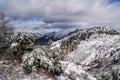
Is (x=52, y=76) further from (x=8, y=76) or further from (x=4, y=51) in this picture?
(x=4, y=51)

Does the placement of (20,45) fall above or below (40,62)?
above

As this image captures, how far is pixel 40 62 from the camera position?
32281mm

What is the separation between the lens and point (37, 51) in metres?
32.9

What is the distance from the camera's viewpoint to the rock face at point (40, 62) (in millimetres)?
32000

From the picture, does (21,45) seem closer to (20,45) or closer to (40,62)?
(20,45)

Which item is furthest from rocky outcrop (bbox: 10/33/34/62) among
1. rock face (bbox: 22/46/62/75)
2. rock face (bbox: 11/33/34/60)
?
rock face (bbox: 22/46/62/75)

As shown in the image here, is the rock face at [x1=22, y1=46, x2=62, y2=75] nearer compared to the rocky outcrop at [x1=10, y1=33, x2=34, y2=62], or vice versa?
the rock face at [x1=22, y1=46, x2=62, y2=75]

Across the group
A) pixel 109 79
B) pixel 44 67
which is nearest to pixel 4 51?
pixel 44 67

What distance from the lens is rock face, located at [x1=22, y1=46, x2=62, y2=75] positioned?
32000 millimetres

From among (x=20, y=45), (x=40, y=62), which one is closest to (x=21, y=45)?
(x=20, y=45)

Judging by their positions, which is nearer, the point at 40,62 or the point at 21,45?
the point at 40,62

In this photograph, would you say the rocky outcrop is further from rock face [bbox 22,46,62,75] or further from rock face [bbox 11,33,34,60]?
rock face [bbox 22,46,62,75]

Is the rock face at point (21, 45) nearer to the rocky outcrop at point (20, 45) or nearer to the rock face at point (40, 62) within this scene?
the rocky outcrop at point (20, 45)

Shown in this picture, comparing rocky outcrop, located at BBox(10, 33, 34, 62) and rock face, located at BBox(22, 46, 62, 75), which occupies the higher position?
rocky outcrop, located at BBox(10, 33, 34, 62)
